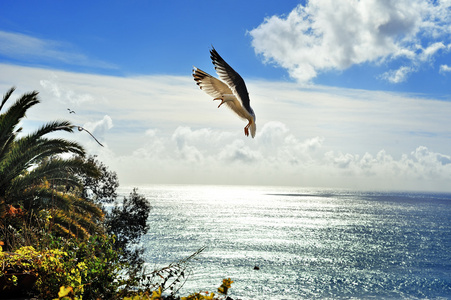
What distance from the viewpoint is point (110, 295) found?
405 centimetres

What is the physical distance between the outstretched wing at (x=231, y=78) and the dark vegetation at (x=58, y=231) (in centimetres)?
132

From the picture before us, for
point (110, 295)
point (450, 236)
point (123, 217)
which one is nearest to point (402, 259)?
point (450, 236)

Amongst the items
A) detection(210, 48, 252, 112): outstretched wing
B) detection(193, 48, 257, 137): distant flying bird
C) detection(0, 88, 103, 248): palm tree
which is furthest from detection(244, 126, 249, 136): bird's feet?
detection(0, 88, 103, 248): palm tree

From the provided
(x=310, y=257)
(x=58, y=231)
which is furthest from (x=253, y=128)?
(x=310, y=257)

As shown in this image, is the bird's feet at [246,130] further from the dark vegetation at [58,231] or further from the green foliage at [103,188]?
the green foliage at [103,188]

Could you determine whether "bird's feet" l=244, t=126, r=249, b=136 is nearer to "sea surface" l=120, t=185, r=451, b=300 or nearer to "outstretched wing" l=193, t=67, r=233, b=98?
"outstretched wing" l=193, t=67, r=233, b=98

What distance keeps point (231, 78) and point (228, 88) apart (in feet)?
0.25

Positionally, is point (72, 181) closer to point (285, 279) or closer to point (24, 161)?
point (24, 161)

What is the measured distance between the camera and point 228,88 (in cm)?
218

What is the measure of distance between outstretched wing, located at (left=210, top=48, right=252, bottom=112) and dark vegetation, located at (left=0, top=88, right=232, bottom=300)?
1.32 m

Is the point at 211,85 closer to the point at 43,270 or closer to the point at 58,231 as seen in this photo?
the point at 43,270

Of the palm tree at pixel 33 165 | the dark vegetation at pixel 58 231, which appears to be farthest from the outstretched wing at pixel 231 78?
the palm tree at pixel 33 165

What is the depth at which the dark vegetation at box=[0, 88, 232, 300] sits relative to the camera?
3.90m

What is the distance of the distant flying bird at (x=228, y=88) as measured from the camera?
205 cm
